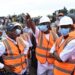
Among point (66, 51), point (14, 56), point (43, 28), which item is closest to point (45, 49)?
point (43, 28)

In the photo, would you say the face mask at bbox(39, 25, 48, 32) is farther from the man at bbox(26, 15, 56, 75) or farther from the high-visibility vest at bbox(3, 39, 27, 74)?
the high-visibility vest at bbox(3, 39, 27, 74)

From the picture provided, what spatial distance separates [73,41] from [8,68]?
1.82 m

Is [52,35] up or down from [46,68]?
up

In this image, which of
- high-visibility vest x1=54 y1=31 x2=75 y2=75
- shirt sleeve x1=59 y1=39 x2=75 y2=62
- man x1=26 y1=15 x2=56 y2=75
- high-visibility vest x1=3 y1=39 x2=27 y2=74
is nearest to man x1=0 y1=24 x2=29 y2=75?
high-visibility vest x1=3 y1=39 x2=27 y2=74

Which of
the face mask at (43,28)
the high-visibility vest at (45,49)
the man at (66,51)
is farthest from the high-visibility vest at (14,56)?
the man at (66,51)

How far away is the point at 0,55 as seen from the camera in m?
7.36

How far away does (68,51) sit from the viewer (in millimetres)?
6281

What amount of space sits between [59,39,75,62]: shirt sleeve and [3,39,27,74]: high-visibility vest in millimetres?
1526

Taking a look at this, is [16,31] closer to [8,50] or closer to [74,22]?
[8,50]

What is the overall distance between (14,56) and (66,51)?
67.8 inches

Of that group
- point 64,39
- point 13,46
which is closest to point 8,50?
point 13,46

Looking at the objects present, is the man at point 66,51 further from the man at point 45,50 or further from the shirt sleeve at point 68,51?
the man at point 45,50

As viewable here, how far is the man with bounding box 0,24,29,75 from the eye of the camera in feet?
24.7

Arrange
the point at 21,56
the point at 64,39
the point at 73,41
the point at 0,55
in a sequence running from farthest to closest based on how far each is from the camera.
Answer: the point at 21,56 → the point at 0,55 → the point at 64,39 → the point at 73,41
